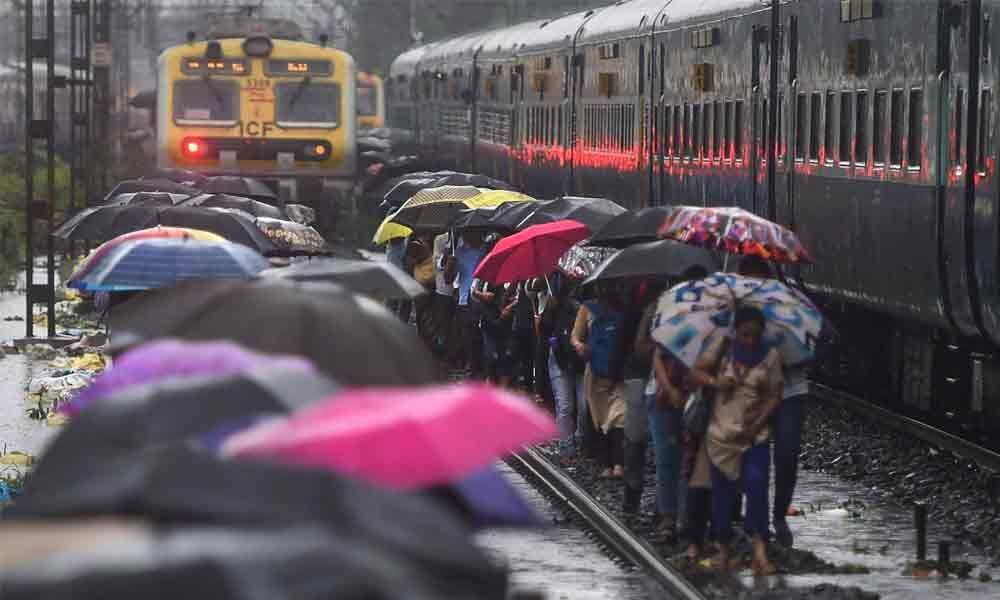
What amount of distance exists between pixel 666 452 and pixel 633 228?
5.54ft

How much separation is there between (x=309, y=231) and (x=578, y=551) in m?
5.20

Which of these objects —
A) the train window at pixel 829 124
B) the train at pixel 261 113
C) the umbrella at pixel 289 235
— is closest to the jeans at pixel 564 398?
the umbrella at pixel 289 235

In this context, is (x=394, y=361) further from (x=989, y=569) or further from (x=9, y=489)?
(x=9, y=489)

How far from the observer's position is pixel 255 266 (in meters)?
9.44

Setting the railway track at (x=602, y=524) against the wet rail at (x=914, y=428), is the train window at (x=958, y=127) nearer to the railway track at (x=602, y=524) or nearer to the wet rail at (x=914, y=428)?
the wet rail at (x=914, y=428)

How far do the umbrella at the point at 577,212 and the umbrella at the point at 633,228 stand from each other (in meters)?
2.52

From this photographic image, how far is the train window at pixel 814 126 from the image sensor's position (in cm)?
1752

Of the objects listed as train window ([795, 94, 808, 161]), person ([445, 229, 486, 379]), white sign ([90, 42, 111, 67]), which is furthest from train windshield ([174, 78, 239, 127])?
train window ([795, 94, 808, 161])

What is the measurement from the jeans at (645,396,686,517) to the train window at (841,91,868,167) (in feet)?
16.5

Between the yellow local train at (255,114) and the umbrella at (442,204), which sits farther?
the yellow local train at (255,114)

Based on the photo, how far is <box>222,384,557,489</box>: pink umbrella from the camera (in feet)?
13.8

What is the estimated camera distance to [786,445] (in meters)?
10.7

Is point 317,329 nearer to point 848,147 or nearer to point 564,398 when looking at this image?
point 564,398

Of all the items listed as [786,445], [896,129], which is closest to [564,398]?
[896,129]
